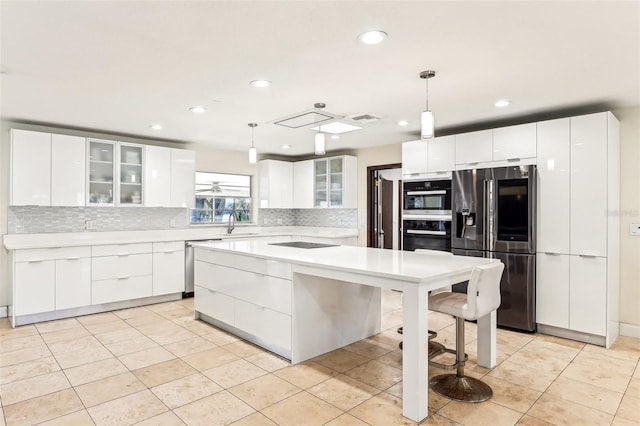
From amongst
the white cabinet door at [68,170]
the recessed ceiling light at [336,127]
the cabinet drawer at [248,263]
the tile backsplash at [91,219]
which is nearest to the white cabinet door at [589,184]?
the recessed ceiling light at [336,127]

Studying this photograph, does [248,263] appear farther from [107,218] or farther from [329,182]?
[329,182]

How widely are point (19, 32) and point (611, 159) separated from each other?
4.67 meters

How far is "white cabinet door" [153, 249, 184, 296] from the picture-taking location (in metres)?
5.02

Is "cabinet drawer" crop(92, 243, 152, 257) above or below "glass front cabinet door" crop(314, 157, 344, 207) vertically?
below

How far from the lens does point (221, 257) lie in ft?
12.8

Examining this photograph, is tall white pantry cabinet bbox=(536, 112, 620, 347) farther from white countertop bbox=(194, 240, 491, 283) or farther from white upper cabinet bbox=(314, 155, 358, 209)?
white upper cabinet bbox=(314, 155, 358, 209)

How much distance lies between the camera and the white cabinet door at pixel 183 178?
544cm

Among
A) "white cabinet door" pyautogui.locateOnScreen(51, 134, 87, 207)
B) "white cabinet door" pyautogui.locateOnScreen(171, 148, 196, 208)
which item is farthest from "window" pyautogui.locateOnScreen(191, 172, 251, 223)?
"white cabinet door" pyautogui.locateOnScreen(51, 134, 87, 207)

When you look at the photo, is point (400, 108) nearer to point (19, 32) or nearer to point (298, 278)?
point (298, 278)

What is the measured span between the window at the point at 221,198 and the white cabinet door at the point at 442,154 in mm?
3438

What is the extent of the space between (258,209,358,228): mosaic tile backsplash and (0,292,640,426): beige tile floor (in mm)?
2951

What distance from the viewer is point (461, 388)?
102 inches

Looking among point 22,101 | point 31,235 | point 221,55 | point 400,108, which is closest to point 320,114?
point 221,55

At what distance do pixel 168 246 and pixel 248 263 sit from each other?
7.09 ft
